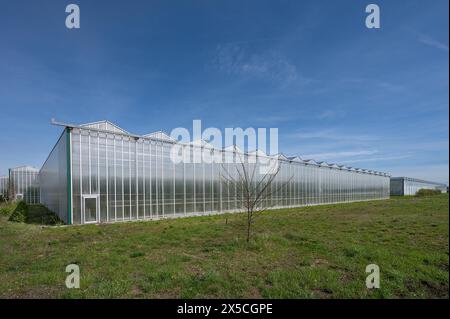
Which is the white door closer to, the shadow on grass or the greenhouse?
the greenhouse

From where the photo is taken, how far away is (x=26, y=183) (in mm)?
55219

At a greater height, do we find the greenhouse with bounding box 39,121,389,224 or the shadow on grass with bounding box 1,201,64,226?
the greenhouse with bounding box 39,121,389,224

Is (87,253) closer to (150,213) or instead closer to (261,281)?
(261,281)

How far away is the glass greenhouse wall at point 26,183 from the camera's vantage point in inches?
2094

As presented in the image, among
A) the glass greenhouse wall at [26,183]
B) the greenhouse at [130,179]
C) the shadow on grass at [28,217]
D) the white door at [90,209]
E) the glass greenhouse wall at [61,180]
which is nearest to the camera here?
the white door at [90,209]

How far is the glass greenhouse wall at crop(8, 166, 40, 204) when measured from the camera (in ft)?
175

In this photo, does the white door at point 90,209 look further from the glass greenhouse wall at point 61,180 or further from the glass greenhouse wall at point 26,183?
the glass greenhouse wall at point 26,183

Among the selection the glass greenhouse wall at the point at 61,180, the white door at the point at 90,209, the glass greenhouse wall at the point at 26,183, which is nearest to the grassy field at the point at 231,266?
the white door at the point at 90,209

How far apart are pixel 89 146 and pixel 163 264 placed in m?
15.1

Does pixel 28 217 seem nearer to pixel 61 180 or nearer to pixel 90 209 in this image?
pixel 61 180

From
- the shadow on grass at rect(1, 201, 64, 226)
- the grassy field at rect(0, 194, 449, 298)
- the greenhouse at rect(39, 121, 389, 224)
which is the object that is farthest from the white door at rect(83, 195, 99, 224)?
the grassy field at rect(0, 194, 449, 298)

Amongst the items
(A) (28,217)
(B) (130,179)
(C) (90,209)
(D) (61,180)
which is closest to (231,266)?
(C) (90,209)

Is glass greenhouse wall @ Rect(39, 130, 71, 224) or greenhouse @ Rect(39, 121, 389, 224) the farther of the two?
glass greenhouse wall @ Rect(39, 130, 71, 224)
